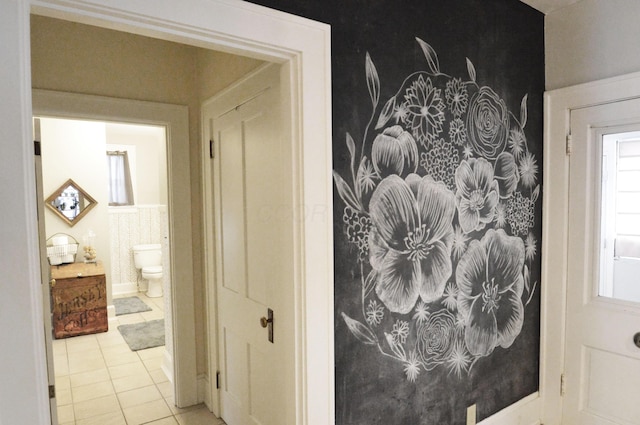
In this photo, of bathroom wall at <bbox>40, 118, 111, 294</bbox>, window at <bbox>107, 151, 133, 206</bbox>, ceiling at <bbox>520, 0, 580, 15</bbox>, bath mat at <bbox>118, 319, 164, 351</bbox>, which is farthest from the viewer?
window at <bbox>107, 151, 133, 206</bbox>

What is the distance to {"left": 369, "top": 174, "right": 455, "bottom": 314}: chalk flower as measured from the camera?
5.47 feet

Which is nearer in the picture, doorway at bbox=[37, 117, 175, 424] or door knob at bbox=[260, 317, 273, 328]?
door knob at bbox=[260, 317, 273, 328]

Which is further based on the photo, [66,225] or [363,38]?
[66,225]

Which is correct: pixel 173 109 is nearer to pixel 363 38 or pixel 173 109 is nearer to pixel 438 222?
pixel 363 38

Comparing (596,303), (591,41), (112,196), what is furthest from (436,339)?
(112,196)

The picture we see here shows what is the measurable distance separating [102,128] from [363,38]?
427 cm

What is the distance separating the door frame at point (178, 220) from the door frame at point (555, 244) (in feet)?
7.58

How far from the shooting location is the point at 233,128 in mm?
2242

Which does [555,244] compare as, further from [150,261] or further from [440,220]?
[150,261]

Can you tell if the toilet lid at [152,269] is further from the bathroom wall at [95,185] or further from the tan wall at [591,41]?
the tan wall at [591,41]

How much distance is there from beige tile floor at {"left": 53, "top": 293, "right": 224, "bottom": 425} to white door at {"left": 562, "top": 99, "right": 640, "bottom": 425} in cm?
223

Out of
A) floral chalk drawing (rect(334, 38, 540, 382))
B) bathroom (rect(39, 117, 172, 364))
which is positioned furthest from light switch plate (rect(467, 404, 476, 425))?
bathroom (rect(39, 117, 172, 364))

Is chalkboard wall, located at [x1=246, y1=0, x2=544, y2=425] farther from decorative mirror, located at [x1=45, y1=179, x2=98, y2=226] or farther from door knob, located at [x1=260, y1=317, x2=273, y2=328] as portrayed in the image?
decorative mirror, located at [x1=45, y1=179, x2=98, y2=226]

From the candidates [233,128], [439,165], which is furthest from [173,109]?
[439,165]
